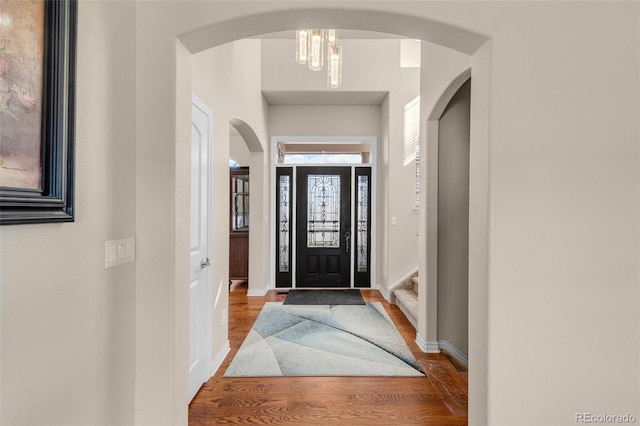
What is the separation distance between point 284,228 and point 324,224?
0.67m

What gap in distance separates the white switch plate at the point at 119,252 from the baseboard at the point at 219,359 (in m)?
1.45

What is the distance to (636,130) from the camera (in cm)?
146

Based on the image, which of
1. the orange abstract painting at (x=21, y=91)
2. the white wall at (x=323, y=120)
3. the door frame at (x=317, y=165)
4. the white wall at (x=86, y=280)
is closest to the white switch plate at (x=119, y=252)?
the white wall at (x=86, y=280)

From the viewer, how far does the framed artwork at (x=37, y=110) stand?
91 centimetres

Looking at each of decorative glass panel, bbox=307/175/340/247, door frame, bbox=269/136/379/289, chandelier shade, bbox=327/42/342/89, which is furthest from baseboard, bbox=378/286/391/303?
chandelier shade, bbox=327/42/342/89

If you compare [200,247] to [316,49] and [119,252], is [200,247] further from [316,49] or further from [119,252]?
[316,49]

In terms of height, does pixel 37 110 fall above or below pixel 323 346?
above

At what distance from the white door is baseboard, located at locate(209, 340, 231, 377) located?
0.08 metres

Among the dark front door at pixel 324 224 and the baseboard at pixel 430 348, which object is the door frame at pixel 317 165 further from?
the baseboard at pixel 430 348

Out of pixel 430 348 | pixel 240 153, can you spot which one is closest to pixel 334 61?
pixel 430 348

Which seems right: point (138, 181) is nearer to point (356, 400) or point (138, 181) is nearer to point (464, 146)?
point (356, 400)

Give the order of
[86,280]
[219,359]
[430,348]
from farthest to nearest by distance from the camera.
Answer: [430,348]
[219,359]
[86,280]

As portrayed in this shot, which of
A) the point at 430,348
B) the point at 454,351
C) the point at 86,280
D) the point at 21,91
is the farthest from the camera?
the point at 430,348

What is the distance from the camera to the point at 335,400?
2.26 m
